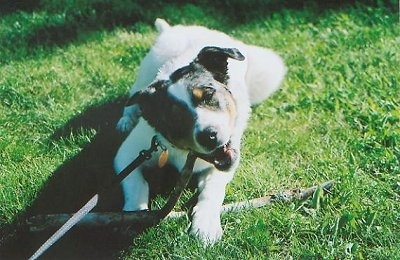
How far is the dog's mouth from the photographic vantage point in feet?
11.9

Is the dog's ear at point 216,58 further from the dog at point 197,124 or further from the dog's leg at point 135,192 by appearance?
the dog's leg at point 135,192

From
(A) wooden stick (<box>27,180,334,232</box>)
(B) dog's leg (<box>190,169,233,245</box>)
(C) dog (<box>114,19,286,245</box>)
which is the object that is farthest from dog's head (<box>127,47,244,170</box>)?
(A) wooden stick (<box>27,180,334,232</box>)

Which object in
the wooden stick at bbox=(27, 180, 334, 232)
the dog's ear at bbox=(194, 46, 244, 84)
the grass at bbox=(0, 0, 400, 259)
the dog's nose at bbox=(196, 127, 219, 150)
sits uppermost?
the dog's ear at bbox=(194, 46, 244, 84)

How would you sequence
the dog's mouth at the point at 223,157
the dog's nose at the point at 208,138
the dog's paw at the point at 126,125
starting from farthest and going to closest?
the dog's paw at the point at 126,125, the dog's mouth at the point at 223,157, the dog's nose at the point at 208,138

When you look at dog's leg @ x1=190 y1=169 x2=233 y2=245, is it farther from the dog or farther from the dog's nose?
the dog's nose

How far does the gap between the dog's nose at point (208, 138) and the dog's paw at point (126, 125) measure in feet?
3.18

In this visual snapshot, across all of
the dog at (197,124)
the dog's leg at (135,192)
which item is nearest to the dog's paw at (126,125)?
the dog at (197,124)

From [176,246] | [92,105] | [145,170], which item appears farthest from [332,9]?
[176,246]

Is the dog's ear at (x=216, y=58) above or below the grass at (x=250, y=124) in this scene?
above

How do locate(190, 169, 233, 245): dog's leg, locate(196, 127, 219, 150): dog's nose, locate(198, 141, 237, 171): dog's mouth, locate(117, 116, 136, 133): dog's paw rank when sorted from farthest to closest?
locate(117, 116, 136, 133): dog's paw → locate(198, 141, 237, 171): dog's mouth → locate(190, 169, 233, 245): dog's leg → locate(196, 127, 219, 150): dog's nose

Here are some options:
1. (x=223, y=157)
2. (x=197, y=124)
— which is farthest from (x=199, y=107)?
(x=223, y=157)

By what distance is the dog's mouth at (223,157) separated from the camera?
3627 millimetres

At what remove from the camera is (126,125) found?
425 centimetres

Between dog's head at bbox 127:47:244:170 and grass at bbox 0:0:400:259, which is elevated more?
dog's head at bbox 127:47:244:170
